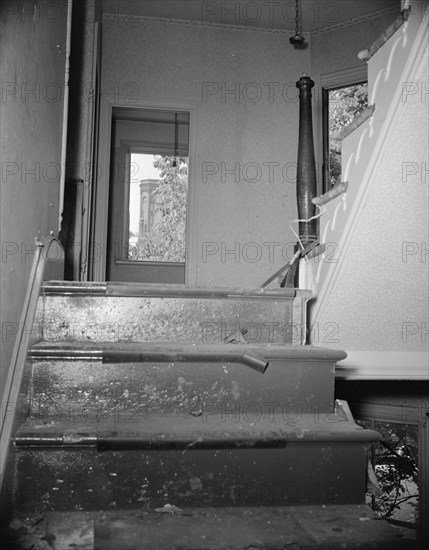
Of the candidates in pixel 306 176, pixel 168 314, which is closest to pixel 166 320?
pixel 168 314

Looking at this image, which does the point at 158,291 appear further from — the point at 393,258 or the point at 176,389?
the point at 393,258

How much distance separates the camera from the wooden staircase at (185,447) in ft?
3.99

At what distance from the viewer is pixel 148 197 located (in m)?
7.02

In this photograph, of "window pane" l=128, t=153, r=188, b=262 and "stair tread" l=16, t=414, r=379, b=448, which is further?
"window pane" l=128, t=153, r=188, b=262

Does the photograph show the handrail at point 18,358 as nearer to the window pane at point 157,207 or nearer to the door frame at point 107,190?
the door frame at point 107,190

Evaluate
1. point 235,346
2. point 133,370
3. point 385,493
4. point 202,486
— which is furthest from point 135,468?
point 385,493

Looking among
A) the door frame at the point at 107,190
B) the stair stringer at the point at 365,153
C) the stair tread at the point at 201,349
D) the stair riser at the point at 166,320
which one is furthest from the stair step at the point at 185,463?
the door frame at the point at 107,190

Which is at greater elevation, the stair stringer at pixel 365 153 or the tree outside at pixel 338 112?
the tree outside at pixel 338 112

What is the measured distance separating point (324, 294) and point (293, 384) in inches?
20.2

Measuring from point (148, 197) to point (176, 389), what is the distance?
18.9ft

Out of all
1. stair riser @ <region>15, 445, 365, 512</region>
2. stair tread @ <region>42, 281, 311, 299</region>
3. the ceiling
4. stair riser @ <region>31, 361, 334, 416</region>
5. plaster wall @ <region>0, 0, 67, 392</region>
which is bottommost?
stair riser @ <region>15, 445, 365, 512</region>

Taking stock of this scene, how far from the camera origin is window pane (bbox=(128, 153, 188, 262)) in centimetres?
675

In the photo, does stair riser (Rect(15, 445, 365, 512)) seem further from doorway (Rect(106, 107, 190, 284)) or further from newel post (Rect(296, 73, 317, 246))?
doorway (Rect(106, 107, 190, 284))

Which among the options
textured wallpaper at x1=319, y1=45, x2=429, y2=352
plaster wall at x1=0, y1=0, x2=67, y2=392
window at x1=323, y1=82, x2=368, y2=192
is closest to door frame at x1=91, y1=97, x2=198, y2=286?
window at x1=323, y1=82, x2=368, y2=192
